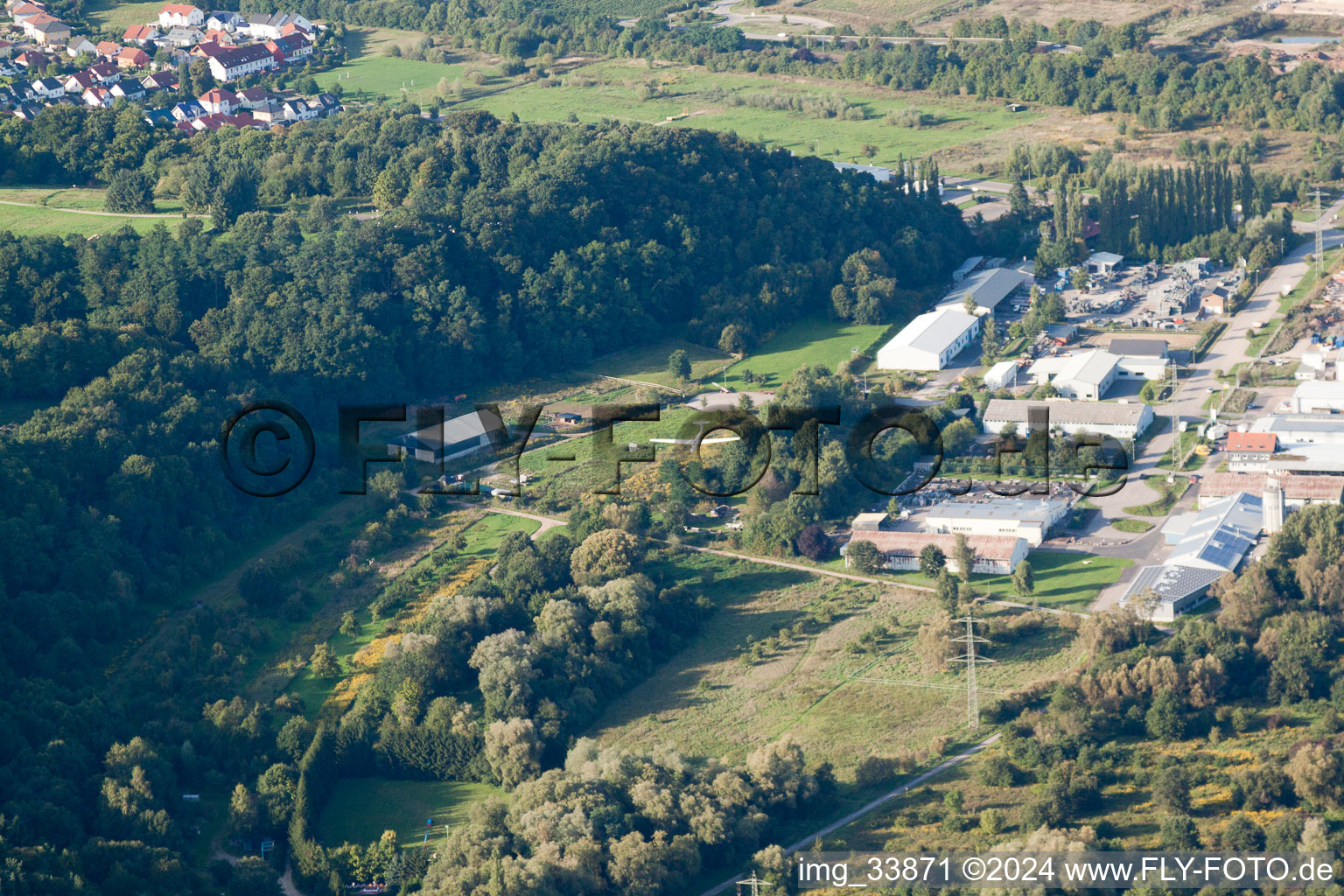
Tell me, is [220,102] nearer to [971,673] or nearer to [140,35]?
[140,35]

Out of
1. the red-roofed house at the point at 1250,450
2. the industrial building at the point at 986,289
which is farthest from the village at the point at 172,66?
the red-roofed house at the point at 1250,450

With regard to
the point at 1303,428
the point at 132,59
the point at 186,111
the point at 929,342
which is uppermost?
the point at 132,59

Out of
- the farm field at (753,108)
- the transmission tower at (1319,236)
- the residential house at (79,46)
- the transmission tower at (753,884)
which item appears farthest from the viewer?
the residential house at (79,46)

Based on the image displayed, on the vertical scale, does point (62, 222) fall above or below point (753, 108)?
below

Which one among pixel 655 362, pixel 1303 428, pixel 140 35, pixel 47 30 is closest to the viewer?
pixel 1303 428

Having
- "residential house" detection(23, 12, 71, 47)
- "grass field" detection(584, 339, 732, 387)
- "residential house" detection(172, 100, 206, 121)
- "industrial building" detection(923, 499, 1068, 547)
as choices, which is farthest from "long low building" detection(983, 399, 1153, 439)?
"residential house" detection(23, 12, 71, 47)

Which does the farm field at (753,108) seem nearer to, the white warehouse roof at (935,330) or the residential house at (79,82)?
the residential house at (79,82)

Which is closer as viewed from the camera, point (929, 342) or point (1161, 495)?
point (1161, 495)

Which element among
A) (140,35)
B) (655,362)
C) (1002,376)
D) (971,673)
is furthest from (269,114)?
(971,673)

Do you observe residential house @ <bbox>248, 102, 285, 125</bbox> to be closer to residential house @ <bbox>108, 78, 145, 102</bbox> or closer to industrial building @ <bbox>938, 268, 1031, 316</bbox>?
residential house @ <bbox>108, 78, 145, 102</bbox>
